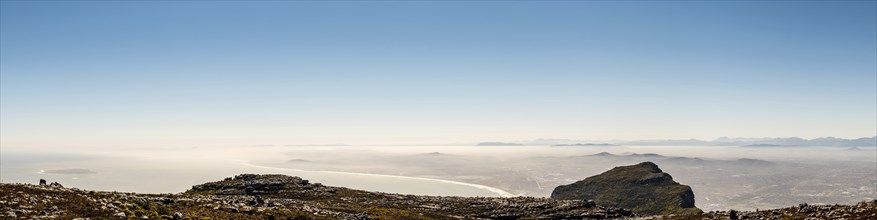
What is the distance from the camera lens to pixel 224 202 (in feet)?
147

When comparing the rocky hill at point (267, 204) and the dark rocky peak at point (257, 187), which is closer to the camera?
the rocky hill at point (267, 204)

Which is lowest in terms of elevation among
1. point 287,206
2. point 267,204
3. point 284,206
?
point 287,206

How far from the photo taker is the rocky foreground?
31859 millimetres

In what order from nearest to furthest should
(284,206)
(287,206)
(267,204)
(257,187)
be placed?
(267,204)
(284,206)
(287,206)
(257,187)

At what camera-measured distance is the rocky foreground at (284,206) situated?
31859mm

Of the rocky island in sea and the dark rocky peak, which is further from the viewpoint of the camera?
the dark rocky peak

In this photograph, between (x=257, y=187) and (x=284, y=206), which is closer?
(x=284, y=206)

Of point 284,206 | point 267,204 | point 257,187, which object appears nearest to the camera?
point 267,204

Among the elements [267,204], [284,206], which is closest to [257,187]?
[267,204]

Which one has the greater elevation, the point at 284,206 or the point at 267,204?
the point at 267,204

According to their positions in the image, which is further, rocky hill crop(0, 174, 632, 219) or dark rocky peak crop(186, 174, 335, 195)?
dark rocky peak crop(186, 174, 335, 195)

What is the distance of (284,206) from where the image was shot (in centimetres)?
4762

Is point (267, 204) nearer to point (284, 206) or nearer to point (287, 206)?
point (284, 206)

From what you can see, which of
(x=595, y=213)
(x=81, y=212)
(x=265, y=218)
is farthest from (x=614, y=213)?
(x=81, y=212)
